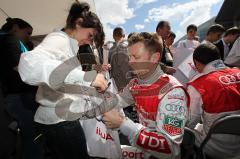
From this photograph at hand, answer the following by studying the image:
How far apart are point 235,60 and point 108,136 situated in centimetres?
305

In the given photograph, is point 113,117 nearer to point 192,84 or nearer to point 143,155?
point 143,155

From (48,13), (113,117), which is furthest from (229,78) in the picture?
(48,13)

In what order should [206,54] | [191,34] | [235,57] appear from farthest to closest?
[191,34] < [235,57] < [206,54]

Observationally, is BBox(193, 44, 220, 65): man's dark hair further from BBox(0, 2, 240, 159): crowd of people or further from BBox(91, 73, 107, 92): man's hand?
BBox(91, 73, 107, 92): man's hand

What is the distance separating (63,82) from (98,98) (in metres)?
0.27

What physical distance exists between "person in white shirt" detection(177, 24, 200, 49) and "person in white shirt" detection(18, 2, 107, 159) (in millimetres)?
2993

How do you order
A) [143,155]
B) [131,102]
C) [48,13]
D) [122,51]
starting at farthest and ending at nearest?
[48,13] → [122,51] → [131,102] → [143,155]

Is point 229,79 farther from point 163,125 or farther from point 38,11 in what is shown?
point 38,11

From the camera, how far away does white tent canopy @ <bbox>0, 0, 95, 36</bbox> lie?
4.02 meters

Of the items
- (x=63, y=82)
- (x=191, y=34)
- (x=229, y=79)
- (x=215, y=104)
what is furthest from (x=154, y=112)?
(x=191, y=34)

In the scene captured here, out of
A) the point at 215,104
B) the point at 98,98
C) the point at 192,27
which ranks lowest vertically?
the point at 215,104

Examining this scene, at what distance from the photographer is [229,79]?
2117 mm

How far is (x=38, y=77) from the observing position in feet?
4.40

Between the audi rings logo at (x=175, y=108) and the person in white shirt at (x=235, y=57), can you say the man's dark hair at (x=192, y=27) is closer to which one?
the person in white shirt at (x=235, y=57)
